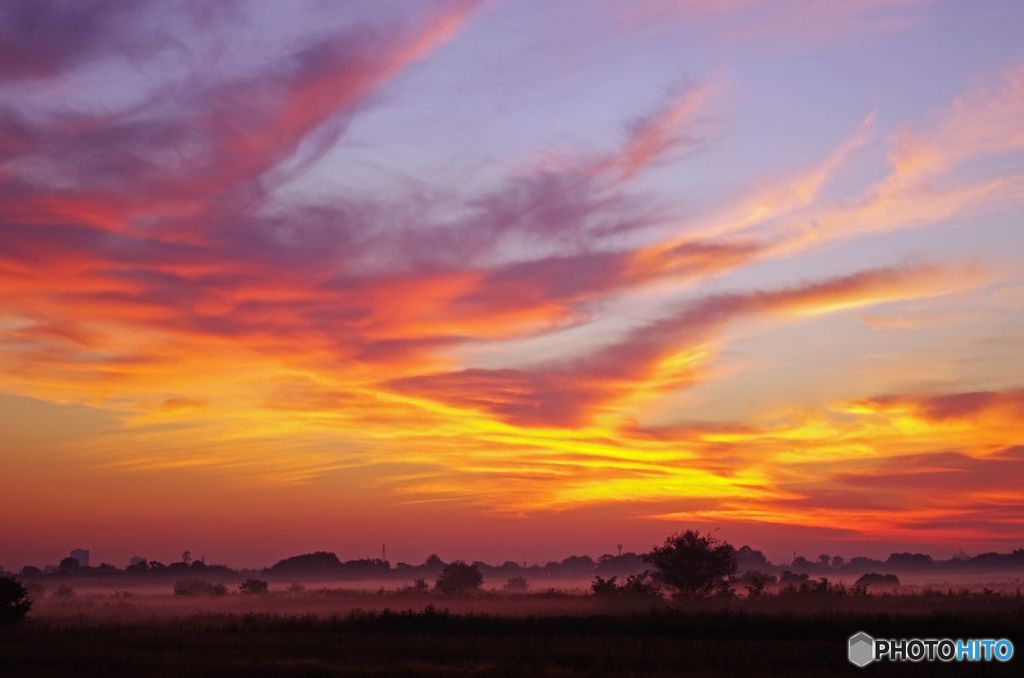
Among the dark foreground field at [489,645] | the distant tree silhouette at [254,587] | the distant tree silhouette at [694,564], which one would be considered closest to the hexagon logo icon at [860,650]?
the dark foreground field at [489,645]

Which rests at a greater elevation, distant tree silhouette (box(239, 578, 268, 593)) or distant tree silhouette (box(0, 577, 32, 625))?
distant tree silhouette (box(0, 577, 32, 625))

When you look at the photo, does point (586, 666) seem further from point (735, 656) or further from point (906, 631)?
point (906, 631)

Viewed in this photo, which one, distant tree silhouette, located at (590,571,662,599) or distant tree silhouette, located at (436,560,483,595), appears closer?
distant tree silhouette, located at (590,571,662,599)

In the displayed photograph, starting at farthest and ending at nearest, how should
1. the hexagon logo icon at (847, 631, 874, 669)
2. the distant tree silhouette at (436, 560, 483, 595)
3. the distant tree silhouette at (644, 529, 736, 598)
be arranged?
the distant tree silhouette at (436, 560, 483, 595)
the distant tree silhouette at (644, 529, 736, 598)
the hexagon logo icon at (847, 631, 874, 669)

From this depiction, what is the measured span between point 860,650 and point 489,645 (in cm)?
1678

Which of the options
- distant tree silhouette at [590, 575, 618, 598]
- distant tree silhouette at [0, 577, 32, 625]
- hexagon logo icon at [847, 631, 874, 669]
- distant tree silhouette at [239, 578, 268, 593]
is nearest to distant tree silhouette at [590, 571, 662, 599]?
distant tree silhouette at [590, 575, 618, 598]

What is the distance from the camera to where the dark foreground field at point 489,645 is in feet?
129

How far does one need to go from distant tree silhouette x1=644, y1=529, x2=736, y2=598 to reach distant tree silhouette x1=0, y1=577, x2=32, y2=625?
5657 cm

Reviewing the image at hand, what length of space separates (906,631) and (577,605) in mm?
51173

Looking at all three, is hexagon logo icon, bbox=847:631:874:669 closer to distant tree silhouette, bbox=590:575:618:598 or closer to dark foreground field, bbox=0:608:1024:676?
dark foreground field, bbox=0:608:1024:676

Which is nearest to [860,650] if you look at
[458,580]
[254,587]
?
[458,580]

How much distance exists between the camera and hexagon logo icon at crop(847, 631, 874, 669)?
133 ft

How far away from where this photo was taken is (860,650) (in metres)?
43.8

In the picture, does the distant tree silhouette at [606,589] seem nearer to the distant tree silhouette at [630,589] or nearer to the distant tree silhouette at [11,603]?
the distant tree silhouette at [630,589]
